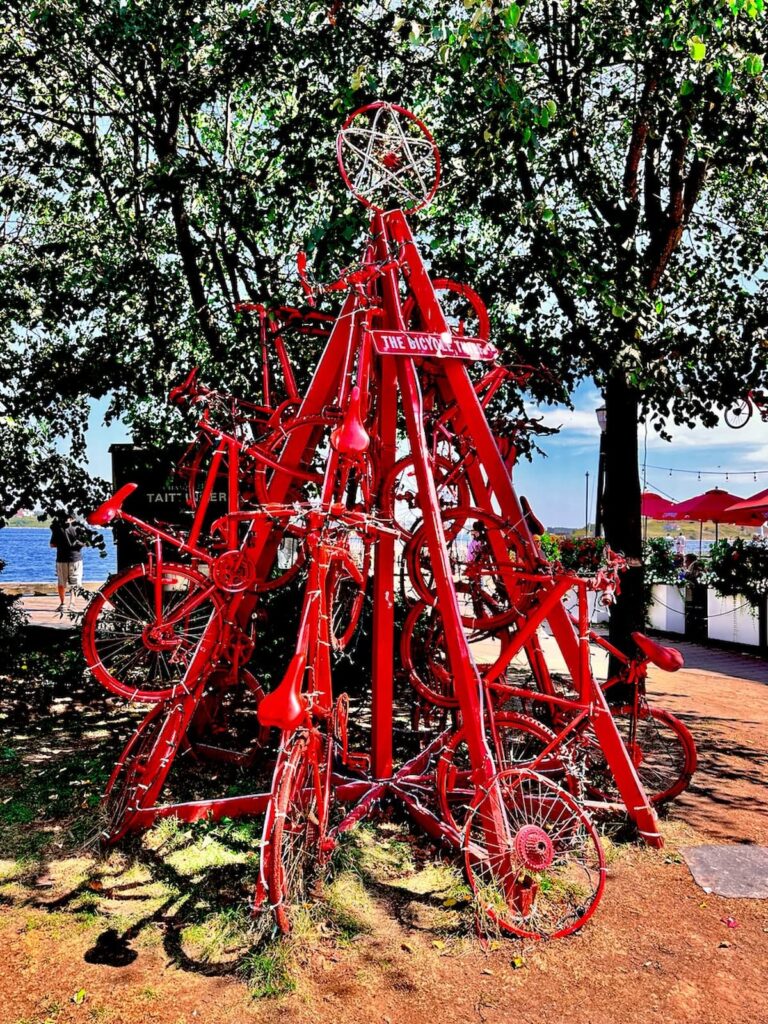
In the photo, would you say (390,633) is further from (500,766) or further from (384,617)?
(500,766)

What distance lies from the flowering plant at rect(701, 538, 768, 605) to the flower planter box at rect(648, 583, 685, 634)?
1319mm

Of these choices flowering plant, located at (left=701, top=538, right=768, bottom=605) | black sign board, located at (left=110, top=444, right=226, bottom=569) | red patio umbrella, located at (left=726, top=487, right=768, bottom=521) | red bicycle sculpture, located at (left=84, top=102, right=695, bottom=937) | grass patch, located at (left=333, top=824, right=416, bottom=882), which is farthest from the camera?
red patio umbrella, located at (left=726, top=487, right=768, bottom=521)

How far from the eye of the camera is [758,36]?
844 centimetres

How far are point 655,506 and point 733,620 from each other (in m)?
8.02

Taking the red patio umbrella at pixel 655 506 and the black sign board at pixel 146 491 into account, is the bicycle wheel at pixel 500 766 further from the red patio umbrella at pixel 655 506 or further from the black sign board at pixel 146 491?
the red patio umbrella at pixel 655 506

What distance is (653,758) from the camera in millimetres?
7629

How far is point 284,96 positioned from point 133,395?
432 cm

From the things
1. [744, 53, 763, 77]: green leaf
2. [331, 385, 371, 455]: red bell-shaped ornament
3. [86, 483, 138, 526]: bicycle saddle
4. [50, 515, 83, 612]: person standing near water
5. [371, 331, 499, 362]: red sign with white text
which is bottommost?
[50, 515, 83, 612]: person standing near water

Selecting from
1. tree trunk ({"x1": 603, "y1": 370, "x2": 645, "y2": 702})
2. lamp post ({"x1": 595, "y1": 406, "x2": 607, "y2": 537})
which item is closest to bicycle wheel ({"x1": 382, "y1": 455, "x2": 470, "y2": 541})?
tree trunk ({"x1": 603, "y1": 370, "x2": 645, "y2": 702})

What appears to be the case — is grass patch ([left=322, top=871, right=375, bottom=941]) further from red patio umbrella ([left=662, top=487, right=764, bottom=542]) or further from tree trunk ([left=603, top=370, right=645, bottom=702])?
red patio umbrella ([left=662, top=487, right=764, bottom=542])

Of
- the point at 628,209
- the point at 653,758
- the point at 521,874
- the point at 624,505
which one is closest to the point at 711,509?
the point at 624,505

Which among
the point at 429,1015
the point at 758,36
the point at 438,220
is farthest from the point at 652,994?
the point at 758,36

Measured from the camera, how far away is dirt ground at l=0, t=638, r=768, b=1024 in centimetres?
A: 377

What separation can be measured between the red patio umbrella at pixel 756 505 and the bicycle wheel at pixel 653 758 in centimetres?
1080
